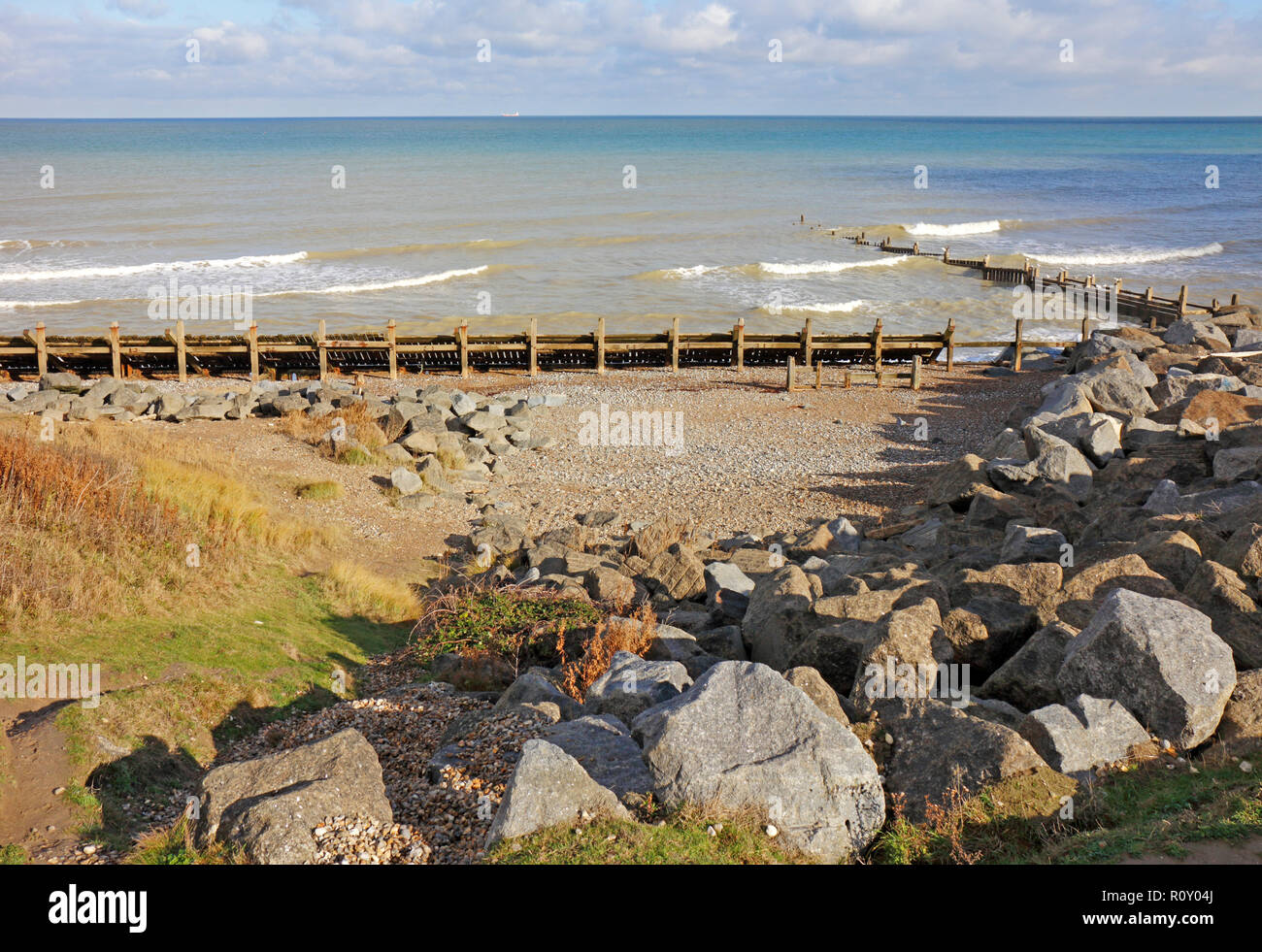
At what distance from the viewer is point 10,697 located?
830 cm

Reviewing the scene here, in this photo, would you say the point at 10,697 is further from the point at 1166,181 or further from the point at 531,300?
the point at 1166,181

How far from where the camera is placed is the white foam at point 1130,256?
2243 inches

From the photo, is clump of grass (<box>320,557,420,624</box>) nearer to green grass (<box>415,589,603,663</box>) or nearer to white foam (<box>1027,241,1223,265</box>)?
green grass (<box>415,589,603,663</box>)

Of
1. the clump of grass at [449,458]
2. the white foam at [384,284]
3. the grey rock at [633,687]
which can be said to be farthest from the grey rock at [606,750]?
the white foam at [384,284]

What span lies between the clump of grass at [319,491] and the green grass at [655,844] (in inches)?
498

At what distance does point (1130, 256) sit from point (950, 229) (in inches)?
590

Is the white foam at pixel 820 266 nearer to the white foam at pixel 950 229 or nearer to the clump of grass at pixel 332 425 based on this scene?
the white foam at pixel 950 229

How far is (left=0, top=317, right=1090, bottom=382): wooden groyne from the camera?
2961 cm

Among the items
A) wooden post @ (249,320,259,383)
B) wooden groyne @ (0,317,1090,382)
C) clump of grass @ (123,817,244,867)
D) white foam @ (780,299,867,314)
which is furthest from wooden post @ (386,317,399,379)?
clump of grass @ (123,817,244,867)

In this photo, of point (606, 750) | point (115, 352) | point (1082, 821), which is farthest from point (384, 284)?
point (1082, 821)

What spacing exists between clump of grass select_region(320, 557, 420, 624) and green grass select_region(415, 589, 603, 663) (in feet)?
2.74

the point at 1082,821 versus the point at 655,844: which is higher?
the point at 655,844

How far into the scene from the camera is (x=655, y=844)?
19.1ft

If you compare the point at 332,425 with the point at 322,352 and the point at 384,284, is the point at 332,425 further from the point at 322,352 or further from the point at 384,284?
the point at 384,284
